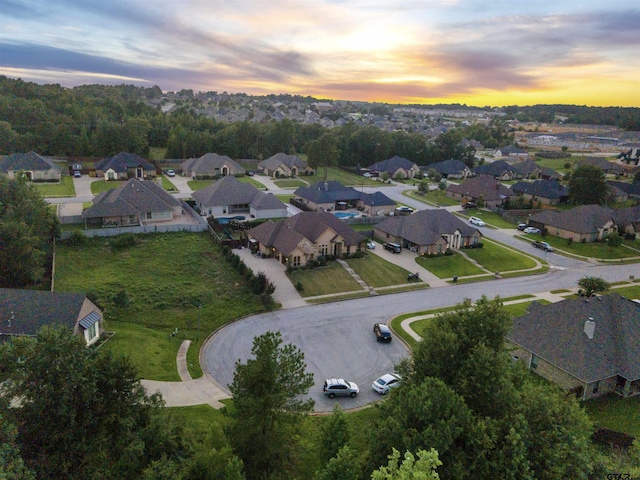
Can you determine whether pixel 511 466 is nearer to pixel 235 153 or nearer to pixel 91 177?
pixel 91 177

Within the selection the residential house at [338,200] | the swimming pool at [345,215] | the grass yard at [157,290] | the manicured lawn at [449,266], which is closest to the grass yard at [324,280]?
the grass yard at [157,290]

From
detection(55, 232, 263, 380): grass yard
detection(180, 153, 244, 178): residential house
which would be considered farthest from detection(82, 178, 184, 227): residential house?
detection(180, 153, 244, 178): residential house

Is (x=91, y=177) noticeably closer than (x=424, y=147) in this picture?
Yes

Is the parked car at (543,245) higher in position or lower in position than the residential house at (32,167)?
lower

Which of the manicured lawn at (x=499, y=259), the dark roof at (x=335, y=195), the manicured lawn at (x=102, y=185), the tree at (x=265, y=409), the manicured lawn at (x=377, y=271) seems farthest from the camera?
the manicured lawn at (x=102, y=185)

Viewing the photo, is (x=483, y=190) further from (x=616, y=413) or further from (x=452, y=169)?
(x=616, y=413)

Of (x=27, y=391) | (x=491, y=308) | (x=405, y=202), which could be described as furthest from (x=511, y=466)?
(x=405, y=202)

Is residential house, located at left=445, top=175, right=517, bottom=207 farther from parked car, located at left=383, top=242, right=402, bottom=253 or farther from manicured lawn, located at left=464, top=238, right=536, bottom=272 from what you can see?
parked car, located at left=383, top=242, right=402, bottom=253

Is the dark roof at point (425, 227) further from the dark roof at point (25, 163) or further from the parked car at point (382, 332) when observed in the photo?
the dark roof at point (25, 163)
